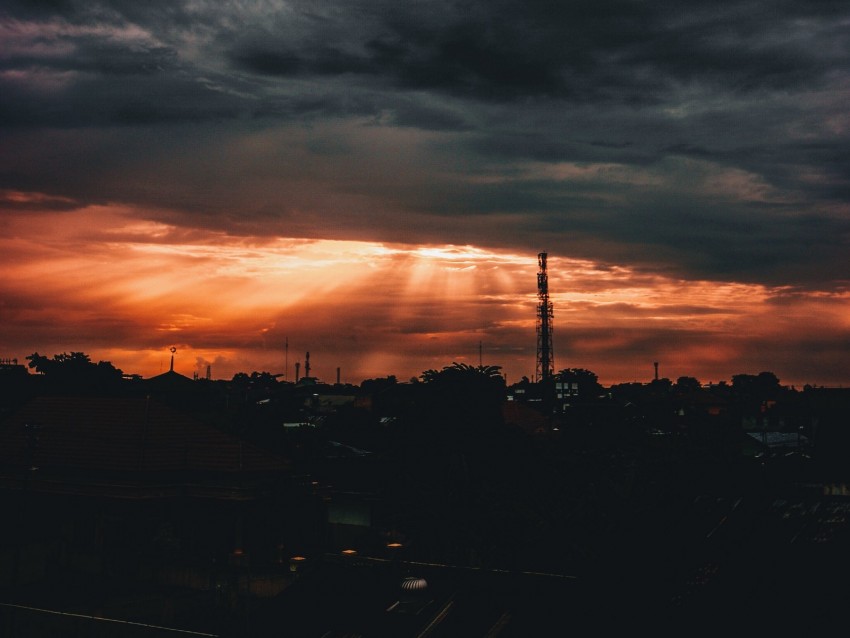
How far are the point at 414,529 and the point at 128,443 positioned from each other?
16.3m

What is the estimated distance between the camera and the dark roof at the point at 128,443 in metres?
43.5

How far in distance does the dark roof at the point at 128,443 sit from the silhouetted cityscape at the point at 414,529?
0.47ft

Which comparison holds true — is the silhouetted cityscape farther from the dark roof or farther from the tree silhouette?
the tree silhouette

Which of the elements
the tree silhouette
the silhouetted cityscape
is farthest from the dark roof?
the tree silhouette

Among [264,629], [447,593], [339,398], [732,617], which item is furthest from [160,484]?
[339,398]

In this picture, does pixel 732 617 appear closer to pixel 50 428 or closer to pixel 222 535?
pixel 222 535

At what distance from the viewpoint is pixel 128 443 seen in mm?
44469

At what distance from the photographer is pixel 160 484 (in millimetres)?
41594

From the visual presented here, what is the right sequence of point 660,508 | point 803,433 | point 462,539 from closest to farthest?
→ point 660,508 < point 462,539 < point 803,433

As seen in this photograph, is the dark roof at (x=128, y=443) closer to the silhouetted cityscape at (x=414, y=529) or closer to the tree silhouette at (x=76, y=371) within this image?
the silhouetted cityscape at (x=414, y=529)

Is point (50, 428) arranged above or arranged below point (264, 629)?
above

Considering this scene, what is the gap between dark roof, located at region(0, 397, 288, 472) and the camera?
43.5 m

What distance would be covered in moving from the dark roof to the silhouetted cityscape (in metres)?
0.14

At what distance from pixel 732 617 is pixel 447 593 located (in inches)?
301
